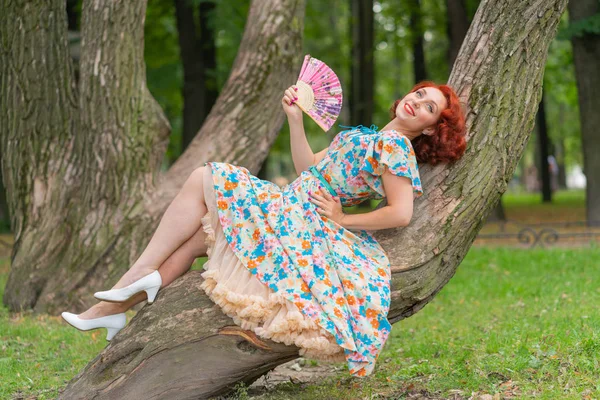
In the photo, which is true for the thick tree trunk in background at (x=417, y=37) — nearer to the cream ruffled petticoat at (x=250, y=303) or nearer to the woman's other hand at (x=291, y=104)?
the woman's other hand at (x=291, y=104)

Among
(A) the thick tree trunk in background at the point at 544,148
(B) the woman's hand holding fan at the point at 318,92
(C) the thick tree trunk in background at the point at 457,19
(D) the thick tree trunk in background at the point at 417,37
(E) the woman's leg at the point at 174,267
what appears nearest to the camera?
(E) the woman's leg at the point at 174,267

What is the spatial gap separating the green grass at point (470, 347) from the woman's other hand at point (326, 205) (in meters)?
1.07

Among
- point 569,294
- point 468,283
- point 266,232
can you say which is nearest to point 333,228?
point 266,232

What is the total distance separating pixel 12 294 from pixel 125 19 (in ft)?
8.90

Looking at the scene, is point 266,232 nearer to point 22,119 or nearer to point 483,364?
point 483,364

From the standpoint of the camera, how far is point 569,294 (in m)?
6.62

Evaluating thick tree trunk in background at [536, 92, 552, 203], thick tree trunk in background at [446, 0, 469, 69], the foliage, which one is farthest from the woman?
thick tree trunk in background at [536, 92, 552, 203]

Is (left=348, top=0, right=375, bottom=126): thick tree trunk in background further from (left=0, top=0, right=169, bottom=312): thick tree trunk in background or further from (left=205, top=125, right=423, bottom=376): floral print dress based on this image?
(left=205, top=125, right=423, bottom=376): floral print dress

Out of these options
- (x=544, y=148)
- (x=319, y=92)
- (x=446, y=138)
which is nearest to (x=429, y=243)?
(x=446, y=138)

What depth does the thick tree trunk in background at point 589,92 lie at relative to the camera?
11602 millimetres

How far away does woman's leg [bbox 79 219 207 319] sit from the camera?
12.7ft

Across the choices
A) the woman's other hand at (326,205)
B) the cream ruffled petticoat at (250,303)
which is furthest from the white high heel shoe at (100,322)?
the woman's other hand at (326,205)

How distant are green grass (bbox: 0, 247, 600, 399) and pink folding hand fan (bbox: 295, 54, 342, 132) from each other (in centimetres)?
161

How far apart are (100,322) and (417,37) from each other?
48.4ft
